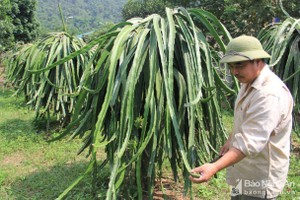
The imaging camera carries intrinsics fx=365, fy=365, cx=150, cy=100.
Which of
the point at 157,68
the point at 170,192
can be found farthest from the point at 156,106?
the point at 170,192

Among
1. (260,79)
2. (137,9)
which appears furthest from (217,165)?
(137,9)

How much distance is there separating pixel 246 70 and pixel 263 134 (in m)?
0.37

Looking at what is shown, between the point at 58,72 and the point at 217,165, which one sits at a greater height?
the point at 58,72

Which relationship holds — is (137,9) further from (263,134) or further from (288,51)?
(263,134)

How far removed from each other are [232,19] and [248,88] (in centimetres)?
837

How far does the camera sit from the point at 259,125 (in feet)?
6.26

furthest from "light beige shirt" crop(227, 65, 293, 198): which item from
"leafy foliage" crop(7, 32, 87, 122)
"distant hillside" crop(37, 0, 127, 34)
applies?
"distant hillside" crop(37, 0, 127, 34)

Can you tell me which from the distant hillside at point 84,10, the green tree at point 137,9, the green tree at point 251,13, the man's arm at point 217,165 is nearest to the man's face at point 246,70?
the man's arm at point 217,165

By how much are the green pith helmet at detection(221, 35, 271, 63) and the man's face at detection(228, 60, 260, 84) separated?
0.05 meters

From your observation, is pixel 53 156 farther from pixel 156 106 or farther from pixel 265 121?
pixel 265 121

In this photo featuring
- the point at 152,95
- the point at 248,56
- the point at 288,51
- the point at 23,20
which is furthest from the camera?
the point at 23,20

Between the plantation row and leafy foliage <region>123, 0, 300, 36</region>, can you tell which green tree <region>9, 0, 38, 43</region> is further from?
the plantation row

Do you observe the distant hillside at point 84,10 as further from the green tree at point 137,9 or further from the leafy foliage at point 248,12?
the leafy foliage at point 248,12

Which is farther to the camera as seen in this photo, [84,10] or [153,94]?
[84,10]
